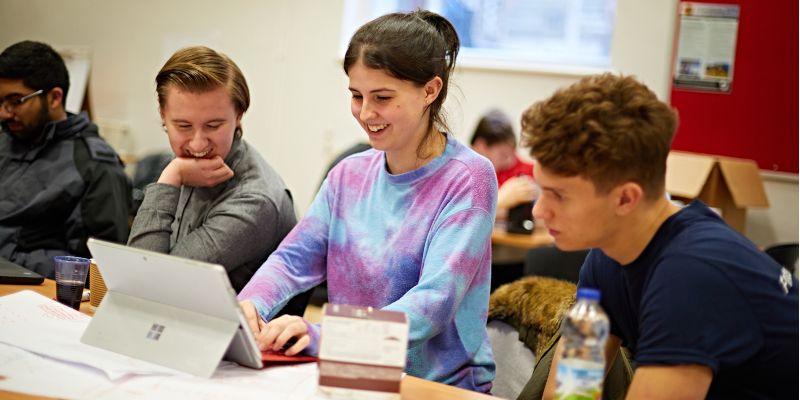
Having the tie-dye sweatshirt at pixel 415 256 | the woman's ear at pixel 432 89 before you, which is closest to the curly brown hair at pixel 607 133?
the tie-dye sweatshirt at pixel 415 256

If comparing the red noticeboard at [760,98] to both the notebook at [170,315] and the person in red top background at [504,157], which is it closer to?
the person in red top background at [504,157]

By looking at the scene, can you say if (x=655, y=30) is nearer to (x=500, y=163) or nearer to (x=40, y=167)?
(x=500, y=163)

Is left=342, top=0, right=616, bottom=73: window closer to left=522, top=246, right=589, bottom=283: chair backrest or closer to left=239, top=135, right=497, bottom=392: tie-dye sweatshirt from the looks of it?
left=522, top=246, right=589, bottom=283: chair backrest

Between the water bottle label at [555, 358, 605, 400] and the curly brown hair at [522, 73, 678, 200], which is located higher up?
the curly brown hair at [522, 73, 678, 200]

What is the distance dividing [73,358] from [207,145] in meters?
0.75

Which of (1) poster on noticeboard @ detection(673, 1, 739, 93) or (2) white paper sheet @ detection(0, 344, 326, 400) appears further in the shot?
(1) poster on noticeboard @ detection(673, 1, 739, 93)

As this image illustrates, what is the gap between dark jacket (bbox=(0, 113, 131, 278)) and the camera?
274 cm

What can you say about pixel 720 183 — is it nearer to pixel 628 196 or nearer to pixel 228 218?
pixel 228 218

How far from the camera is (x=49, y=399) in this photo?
1.27 metres

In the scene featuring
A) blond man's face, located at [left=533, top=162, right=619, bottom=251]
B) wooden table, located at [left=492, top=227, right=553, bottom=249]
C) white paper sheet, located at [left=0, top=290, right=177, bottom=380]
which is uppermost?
blond man's face, located at [left=533, top=162, right=619, bottom=251]

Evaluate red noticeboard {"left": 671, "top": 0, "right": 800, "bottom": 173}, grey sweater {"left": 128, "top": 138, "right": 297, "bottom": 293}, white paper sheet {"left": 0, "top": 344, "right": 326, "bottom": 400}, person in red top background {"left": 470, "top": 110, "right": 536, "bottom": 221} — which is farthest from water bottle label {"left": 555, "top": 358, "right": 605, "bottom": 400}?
red noticeboard {"left": 671, "top": 0, "right": 800, "bottom": 173}

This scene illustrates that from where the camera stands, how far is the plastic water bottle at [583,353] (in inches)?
46.5

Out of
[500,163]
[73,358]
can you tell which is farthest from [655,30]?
[73,358]

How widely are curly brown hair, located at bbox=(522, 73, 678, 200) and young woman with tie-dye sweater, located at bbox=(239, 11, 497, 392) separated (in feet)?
1.40
